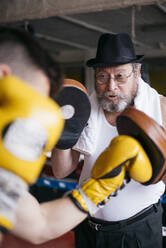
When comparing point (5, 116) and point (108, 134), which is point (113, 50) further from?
point (5, 116)

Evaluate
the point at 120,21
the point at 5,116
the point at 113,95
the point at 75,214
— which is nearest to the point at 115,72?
the point at 113,95

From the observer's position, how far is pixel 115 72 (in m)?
1.80

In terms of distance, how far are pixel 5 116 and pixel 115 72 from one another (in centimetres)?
112

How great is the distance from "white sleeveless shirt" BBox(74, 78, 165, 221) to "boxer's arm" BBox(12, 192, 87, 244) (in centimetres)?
57

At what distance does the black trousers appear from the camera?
1.68 m

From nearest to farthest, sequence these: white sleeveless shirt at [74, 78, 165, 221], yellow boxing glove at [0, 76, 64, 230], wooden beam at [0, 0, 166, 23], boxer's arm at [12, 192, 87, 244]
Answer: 1. yellow boxing glove at [0, 76, 64, 230]
2. boxer's arm at [12, 192, 87, 244]
3. white sleeveless shirt at [74, 78, 165, 221]
4. wooden beam at [0, 0, 166, 23]

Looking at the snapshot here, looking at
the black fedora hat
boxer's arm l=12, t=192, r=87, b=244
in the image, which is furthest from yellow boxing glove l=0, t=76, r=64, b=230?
the black fedora hat

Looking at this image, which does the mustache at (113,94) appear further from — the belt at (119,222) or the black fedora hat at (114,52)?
the belt at (119,222)

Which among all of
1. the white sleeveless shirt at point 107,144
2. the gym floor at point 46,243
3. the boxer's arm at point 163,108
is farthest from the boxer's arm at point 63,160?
the gym floor at point 46,243

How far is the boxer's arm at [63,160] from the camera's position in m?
1.81

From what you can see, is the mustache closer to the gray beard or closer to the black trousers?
the gray beard

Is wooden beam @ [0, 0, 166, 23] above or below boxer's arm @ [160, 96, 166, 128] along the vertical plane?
above

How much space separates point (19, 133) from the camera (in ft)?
2.60

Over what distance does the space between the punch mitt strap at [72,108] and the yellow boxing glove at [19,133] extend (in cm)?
60
